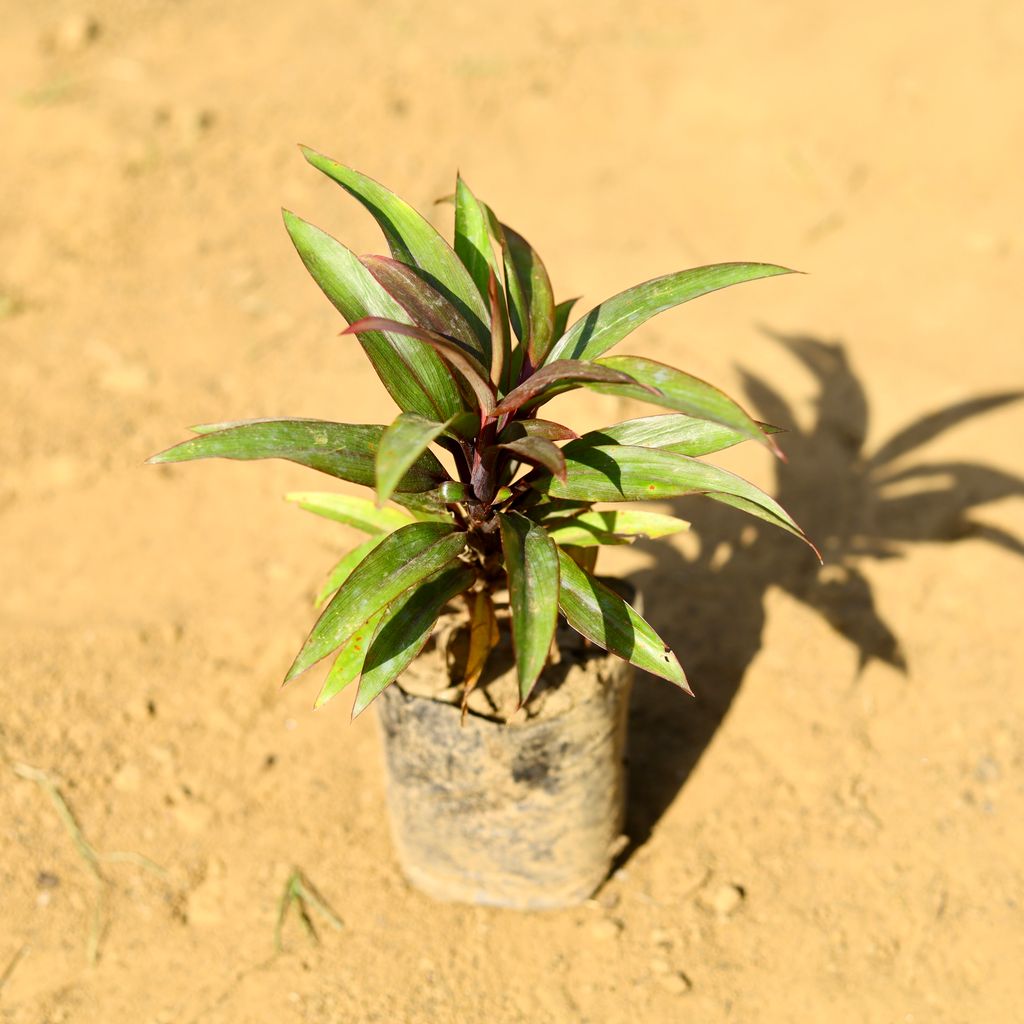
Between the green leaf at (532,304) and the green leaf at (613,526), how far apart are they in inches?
12.8

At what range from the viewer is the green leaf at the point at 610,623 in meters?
2.01

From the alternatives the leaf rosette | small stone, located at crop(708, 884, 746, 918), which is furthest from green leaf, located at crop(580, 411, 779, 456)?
small stone, located at crop(708, 884, 746, 918)

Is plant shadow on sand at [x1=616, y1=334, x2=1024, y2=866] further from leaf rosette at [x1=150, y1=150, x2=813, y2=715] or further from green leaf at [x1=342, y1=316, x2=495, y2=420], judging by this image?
green leaf at [x1=342, y1=316, x2=495, y2=420]

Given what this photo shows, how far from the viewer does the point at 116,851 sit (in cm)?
286

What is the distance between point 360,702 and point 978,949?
1.57 metres

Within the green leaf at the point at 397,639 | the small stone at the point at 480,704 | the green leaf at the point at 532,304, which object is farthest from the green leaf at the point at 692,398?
the small stone at the point at 480,704

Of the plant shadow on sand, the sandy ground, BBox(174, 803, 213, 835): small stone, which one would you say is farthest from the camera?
the plant shadow on sand

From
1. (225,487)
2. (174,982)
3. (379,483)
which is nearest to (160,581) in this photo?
(225,487)

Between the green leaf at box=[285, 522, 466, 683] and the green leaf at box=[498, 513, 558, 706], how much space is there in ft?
0.48

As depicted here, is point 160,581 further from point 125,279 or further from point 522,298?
point 522,298

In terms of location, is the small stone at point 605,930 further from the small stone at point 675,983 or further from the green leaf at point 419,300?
the green leaf at point 419,300

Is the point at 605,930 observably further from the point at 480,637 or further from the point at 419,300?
the point at 419,300

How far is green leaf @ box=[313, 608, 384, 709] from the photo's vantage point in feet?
6.79

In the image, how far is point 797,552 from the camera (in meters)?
3.44
